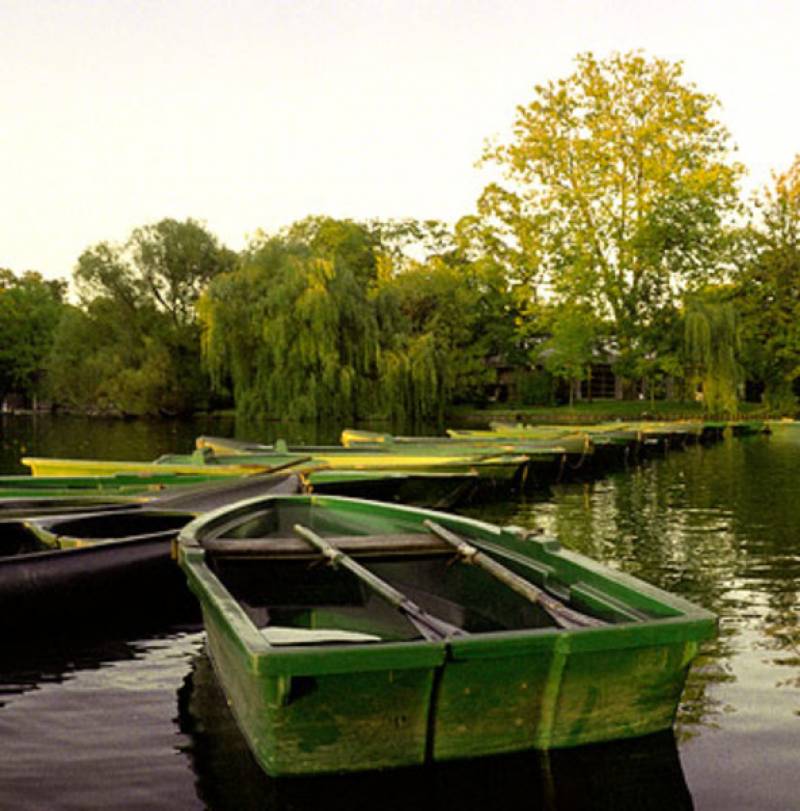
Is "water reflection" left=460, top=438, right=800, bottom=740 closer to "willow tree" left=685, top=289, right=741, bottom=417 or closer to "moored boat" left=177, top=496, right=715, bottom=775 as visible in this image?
"moored boat" left=177, top=496, right=715, bottom=775

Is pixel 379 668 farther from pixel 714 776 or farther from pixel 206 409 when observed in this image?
pixel 206 409

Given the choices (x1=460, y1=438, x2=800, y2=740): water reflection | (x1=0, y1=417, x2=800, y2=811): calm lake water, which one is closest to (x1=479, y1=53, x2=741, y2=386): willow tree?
(x1=460, y1=438, x2=800, y2=740): water reflection

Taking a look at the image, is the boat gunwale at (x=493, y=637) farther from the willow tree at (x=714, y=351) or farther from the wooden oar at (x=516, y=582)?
the willow tree at (x=714, y=351)

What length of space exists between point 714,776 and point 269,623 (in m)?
2.82

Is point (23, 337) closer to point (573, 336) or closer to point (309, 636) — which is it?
point (573, 336)

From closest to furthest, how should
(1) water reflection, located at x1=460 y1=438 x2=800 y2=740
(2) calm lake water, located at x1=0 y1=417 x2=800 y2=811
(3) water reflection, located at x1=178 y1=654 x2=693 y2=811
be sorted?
(3) water reflection, located at x1=178 y1=654 x2=693 y2=811 → (2) calm lake water, located at x1=0 y1=417 x2=800 y2=811 → (1) water reflection, located at x1=460 y1=438 x2=800 y2=740

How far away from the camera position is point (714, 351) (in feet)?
115

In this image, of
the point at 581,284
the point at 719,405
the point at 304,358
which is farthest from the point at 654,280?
the point at 304,358

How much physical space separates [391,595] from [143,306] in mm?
45604

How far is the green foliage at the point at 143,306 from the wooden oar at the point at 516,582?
139 ft

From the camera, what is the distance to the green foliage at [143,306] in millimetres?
48312

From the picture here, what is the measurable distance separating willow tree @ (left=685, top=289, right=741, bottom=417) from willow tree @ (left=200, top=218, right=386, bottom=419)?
1099 centimetres

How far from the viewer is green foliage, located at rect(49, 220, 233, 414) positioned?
48.3 meters

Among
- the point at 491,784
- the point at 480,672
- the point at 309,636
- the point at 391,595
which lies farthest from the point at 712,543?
the point at 480,672
